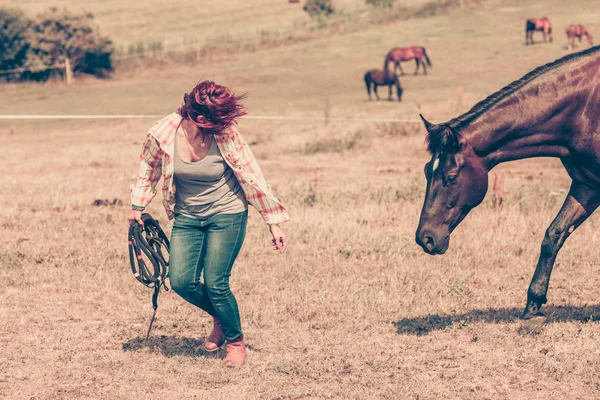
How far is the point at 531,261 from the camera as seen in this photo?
880cm

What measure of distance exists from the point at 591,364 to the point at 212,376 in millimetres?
2523

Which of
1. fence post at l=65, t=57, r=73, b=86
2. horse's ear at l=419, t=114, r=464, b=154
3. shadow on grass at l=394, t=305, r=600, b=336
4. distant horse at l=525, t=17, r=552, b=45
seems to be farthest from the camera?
distant horse at l=525, t=17, r=552, b=45

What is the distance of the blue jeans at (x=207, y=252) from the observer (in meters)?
5.71

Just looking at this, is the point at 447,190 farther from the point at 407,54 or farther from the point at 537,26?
the point at 537,26

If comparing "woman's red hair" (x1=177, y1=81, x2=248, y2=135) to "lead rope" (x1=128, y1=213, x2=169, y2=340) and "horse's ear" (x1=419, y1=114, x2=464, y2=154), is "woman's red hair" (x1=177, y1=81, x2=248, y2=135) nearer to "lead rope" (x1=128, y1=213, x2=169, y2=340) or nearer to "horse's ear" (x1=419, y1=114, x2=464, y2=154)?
"lead rope" (x1=128, y1=213, x2=169, y2=340)

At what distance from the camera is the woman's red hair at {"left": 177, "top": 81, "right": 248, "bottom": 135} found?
543 cm

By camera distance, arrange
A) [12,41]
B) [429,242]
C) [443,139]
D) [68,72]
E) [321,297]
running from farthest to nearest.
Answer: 1. [12,41]
2. [68,72]
3. [321,297]
4. [429,242]
5. [443,139]

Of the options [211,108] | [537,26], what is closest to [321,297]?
[211,108]

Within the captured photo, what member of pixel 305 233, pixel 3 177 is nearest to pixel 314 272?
pixel 305 233

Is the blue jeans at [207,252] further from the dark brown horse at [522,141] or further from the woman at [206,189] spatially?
the dark brown horse at [522,141]

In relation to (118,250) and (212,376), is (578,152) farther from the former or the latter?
(118,250)

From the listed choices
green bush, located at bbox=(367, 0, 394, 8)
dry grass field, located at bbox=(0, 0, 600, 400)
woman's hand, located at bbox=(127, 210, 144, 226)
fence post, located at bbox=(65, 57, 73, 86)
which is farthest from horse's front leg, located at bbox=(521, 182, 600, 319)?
green bush, located at bbox=(367, 0, 394, 8)

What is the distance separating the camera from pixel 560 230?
671 cm

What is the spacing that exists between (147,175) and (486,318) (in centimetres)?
300
